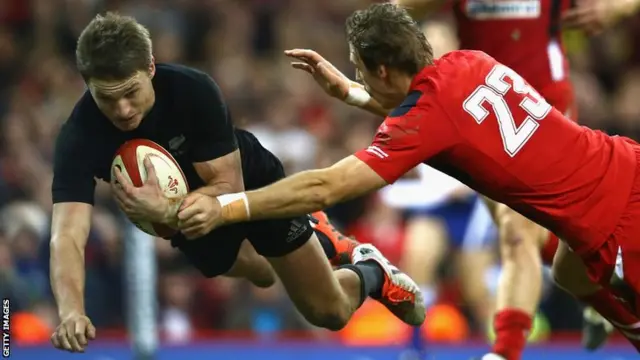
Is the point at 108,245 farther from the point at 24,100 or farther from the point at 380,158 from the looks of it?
the point at 380,158

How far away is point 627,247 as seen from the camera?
234 inches

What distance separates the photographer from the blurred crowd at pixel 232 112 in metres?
11.1

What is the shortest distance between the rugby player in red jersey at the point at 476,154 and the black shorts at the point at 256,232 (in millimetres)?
897

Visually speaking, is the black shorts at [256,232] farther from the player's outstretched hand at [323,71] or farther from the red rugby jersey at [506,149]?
the red rugby jersey at [506,149]

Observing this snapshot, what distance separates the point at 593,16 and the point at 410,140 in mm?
2454

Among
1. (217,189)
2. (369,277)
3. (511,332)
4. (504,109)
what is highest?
(504,109)

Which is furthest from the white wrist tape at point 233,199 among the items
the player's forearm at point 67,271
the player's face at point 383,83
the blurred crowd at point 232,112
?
the blurred crowd at point 232,112

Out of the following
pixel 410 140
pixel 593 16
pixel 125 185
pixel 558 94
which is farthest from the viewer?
pixel 558 94

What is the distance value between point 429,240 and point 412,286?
3.19 m

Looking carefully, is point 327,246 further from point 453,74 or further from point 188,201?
point 188,201

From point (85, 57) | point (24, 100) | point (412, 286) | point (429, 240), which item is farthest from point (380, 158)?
point (24, 100)

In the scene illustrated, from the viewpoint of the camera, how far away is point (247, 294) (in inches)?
444

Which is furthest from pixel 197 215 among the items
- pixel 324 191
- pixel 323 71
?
pixel 323 71

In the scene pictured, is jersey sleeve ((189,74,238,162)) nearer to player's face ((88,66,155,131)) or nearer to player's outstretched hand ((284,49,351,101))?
player's face ((88,66,155,131))
